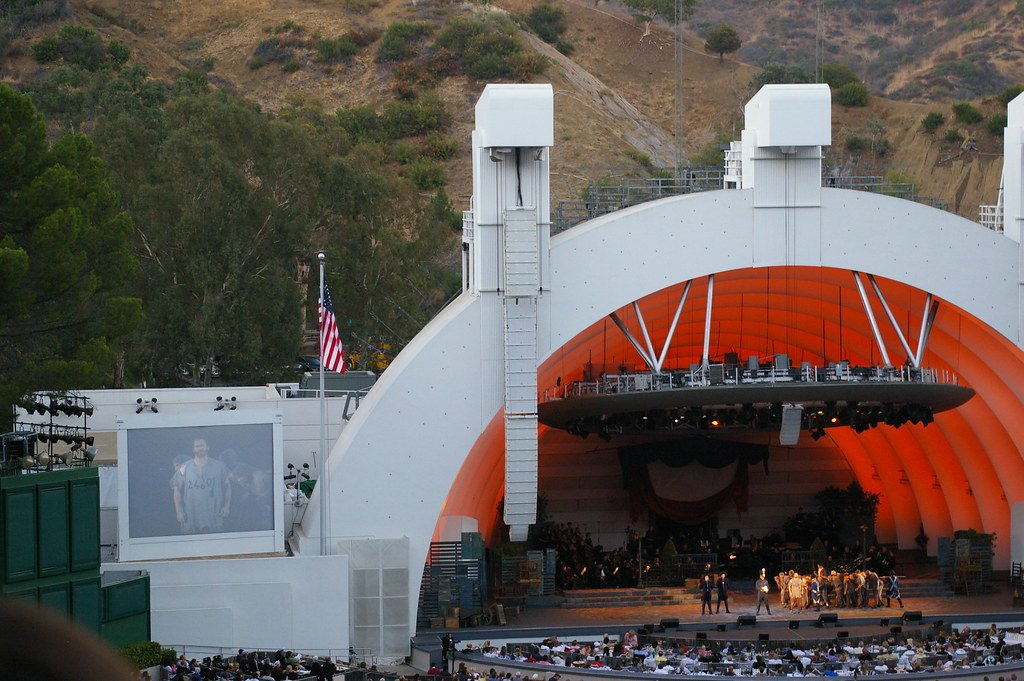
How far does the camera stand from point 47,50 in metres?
75.9

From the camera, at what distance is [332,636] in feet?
88.5

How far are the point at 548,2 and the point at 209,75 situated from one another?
88.9ft

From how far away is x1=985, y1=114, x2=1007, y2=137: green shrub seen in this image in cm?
8425

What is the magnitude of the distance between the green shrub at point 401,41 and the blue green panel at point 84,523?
2749 inches

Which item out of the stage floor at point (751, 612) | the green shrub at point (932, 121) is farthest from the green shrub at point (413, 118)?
the stage floor at point (751, 612)

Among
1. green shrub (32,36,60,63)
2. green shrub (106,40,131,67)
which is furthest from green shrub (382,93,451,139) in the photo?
green shrub (32,36,60,63)

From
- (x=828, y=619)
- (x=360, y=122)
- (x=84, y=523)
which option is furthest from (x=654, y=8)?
(x=84, y=523)

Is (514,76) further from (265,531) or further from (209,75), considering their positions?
(265,531)

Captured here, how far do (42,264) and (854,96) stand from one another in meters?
73.0

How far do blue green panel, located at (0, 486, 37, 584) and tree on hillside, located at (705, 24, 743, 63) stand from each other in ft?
276

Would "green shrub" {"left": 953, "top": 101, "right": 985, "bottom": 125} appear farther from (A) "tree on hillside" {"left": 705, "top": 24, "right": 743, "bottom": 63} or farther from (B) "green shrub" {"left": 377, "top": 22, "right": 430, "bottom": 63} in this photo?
(B) "green shrub" {"left": 377, "top": 22, "right": 430, "bottom": 63}

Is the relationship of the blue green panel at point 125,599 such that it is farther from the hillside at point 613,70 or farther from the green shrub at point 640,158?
the green shrub at point 640,158

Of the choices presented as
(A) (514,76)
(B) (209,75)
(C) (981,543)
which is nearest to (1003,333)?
(C) (981,543)

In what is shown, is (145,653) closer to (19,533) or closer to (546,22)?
(19,533)
